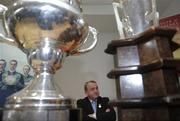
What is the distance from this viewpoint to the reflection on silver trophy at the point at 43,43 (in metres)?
0.38

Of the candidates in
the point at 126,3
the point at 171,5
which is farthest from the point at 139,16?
the point at 171,5

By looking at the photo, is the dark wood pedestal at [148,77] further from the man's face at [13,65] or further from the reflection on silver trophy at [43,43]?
the man's face at [13,65]

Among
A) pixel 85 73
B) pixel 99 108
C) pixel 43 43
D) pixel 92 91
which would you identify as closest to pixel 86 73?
pixel 85 73

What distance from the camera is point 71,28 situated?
43 centimetres

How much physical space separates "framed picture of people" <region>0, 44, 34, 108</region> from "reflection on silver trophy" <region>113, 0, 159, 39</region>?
1.30 m

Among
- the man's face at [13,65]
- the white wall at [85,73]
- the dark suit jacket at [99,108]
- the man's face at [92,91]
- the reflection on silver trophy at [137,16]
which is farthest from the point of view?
the white wall at [85,73]

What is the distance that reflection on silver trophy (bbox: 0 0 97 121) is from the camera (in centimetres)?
38

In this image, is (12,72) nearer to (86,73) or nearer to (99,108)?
(86,73)

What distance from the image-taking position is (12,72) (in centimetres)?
181

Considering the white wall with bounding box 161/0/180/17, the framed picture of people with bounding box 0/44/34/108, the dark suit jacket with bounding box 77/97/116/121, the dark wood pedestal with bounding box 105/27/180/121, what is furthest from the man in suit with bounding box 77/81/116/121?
the white wall with bounding box 161/0/180/17

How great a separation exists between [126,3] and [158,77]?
19 cm

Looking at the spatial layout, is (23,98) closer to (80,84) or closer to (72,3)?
(72,3)

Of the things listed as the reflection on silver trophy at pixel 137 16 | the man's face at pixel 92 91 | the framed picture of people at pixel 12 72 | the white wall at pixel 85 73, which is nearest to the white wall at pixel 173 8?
the white wall at pixel 85 73

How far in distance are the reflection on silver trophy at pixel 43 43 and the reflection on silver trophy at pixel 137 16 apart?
0.27 ft
